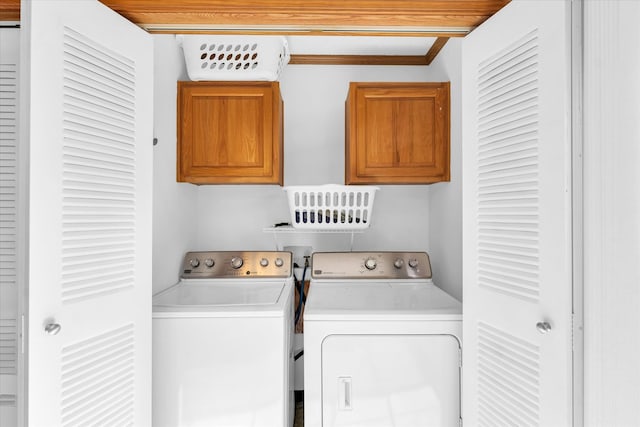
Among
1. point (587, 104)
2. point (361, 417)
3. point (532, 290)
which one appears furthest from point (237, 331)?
point (587, 104)

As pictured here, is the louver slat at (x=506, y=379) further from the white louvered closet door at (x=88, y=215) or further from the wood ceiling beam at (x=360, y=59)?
the wood ceiling beam at (x=360, y=59)

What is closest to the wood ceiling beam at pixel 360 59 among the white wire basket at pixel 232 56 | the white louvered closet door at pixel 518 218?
the white wire basket at pixel 232 56

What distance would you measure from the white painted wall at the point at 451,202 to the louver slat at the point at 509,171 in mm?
787

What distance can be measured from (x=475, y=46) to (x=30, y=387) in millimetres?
1850

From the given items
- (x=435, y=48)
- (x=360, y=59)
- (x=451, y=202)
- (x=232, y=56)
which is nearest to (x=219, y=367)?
(x=451, y=202)

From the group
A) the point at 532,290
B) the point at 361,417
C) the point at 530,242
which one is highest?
the point at 530,242

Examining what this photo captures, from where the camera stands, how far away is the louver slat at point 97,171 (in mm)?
1186

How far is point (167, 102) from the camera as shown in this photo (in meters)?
2.15

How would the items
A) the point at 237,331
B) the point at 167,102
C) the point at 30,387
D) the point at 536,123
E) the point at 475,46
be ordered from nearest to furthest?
1. the point at 30,387
2. the point at 536,123
3. the point at 475,46
4. the point at 237,331
5. the point at 167,102

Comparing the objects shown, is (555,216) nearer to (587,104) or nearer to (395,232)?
(587,104)

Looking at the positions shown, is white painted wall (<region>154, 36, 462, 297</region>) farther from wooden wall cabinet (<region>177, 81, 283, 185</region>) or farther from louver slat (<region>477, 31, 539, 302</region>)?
louver slat (<region>477, 31, 539, 302</region>)

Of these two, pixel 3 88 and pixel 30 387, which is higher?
pixel 3 88

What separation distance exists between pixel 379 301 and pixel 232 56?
1688mm

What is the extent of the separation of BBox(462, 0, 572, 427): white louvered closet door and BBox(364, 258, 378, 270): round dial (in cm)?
88
